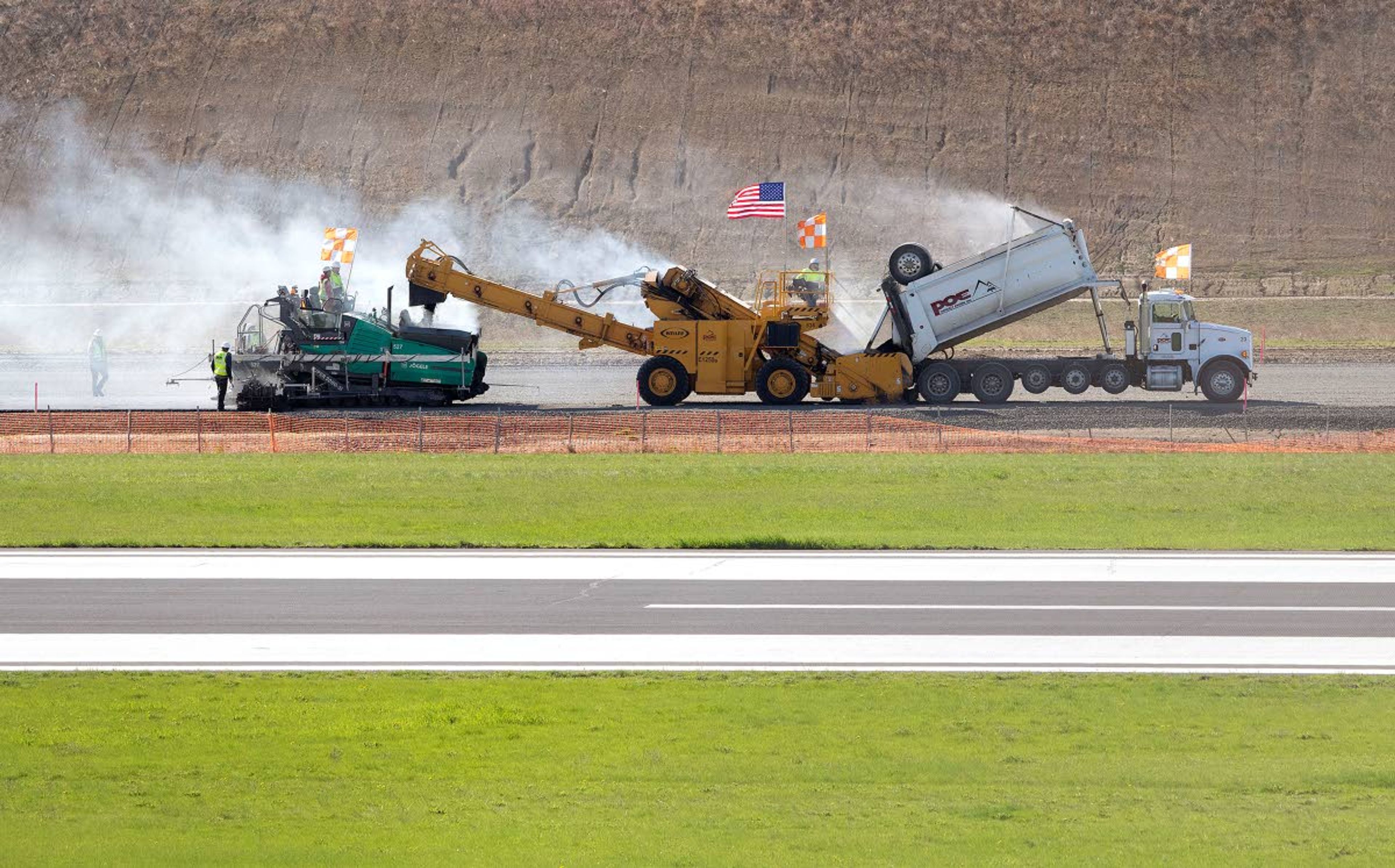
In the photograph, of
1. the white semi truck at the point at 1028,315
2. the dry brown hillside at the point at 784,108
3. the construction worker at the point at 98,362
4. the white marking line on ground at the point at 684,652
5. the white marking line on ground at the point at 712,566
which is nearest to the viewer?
the white marking line on ground at the point at 684,652

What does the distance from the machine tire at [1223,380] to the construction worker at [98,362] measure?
91.1ft

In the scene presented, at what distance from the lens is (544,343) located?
69.6 metres

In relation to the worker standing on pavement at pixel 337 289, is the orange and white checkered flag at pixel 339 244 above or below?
above

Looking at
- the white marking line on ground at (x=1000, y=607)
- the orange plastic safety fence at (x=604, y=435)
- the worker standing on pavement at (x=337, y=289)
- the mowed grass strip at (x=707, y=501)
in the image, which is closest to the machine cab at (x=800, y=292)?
the orange plastic safety fence at (x=604, y=435)

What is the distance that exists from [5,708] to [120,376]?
1620 inches

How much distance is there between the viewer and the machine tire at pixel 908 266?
37.2 m

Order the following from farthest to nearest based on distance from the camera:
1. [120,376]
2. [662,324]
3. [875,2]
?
1. [875,2]
2. [120,376]
3. [662,324]

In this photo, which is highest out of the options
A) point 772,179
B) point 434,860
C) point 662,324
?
point 772,179

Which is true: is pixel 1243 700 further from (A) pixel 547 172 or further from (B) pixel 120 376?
(A) pixel 547 172

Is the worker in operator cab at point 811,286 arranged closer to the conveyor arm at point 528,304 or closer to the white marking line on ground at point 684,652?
the conveyor arm at point 528,304

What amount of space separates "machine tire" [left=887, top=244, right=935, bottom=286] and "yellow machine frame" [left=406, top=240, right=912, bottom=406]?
161 cm

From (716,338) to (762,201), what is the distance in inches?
164

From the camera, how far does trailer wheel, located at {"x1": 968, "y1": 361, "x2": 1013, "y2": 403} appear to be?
37938mm

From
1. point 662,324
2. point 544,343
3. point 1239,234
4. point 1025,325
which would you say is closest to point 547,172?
point 544,343
